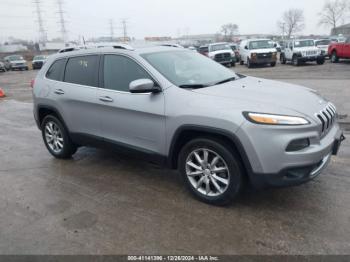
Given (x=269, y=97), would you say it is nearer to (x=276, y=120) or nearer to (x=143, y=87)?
(x=276, y=120)

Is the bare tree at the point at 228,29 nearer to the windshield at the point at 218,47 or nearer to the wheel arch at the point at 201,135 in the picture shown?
the windshield at the point at 218,47

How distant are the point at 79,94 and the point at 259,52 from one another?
2026cm

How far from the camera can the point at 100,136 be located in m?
4.77

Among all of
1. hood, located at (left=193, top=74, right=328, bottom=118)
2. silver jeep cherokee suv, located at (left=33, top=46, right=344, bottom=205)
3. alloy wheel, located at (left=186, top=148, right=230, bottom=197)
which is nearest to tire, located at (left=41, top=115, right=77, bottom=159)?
→ silver jeep cherokee suv, located at (left=33, top=46, right=344, bottom=205)

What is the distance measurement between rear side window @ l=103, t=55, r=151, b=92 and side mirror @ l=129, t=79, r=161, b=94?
27 cm

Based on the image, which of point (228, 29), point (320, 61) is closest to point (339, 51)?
point (320, 61)

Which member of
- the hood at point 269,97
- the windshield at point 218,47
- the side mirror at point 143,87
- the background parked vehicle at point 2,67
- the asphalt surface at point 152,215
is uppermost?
the side mirror at point 143,87

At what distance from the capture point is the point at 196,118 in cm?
359

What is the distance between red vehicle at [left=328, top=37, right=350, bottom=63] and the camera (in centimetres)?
2161

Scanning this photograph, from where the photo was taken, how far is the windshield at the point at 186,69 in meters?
4.09

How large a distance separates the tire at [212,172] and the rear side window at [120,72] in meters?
1.13

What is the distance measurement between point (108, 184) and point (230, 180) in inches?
70.6

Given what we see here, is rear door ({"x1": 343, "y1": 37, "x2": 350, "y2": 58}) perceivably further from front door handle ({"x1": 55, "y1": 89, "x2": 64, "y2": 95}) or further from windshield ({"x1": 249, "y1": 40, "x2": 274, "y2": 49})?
front door handle ({"x1": 55, "y1": 89, "x2": 64, "y2": 95})

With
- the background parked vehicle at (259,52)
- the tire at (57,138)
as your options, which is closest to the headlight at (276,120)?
the tire at (57,138)
